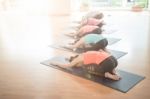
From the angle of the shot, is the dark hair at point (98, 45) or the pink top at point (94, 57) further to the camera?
the dark hair at point (98, 45)

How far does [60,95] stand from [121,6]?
17.4 ft

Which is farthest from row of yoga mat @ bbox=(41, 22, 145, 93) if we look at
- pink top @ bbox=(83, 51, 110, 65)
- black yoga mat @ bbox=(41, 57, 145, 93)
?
pink top @ bbox=(83, 51, 110, 65)

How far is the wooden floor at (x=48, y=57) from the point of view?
2494 millimetres

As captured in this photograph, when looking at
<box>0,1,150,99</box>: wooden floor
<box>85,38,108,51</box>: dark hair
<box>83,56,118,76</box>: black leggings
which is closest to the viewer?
<box>0,1,150,99</box>: wooden floor

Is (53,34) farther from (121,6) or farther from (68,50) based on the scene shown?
(121,6)

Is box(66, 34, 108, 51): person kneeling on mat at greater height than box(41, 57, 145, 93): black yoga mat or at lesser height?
greater

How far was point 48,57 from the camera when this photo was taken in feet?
11.6

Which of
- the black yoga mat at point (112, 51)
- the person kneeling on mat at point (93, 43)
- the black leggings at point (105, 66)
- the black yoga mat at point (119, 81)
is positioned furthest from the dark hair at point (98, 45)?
the black leggings at point (105, 66)

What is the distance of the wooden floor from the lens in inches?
98.2

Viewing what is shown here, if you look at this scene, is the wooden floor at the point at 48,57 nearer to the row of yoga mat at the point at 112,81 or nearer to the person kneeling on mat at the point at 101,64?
the row of yoga mat at the point at 112,81

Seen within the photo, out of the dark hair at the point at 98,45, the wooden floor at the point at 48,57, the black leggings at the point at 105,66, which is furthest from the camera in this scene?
the dark hair at the point at 98,45

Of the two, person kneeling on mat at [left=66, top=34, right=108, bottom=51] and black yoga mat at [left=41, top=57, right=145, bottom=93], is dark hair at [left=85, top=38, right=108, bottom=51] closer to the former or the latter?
person kneeling on mat at [left=66, top=34, right=108, bottom=51]

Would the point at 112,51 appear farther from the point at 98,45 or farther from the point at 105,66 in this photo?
the point at 105,66

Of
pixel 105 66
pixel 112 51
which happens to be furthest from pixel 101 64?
pixel 112 51
